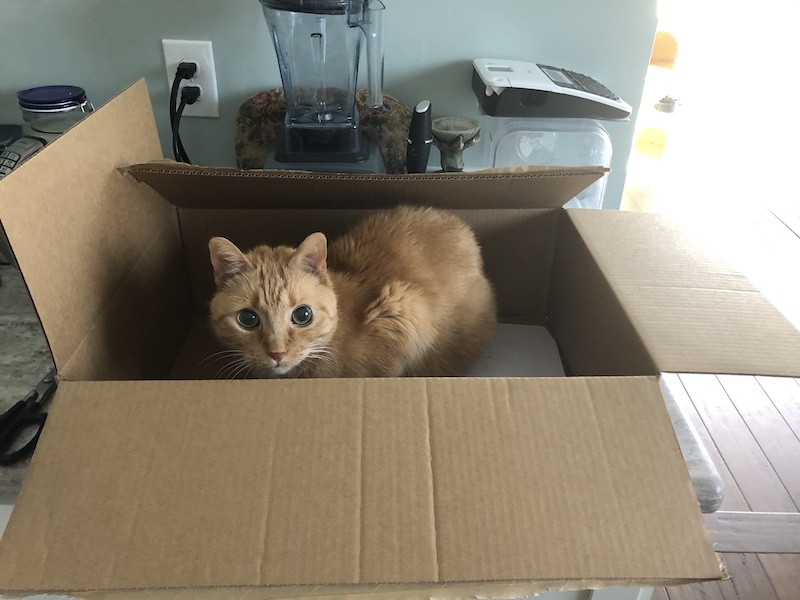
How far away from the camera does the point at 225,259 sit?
2.72 ft

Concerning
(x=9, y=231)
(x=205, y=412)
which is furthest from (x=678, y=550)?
(x=9, y=231)

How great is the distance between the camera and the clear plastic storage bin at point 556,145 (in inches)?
47.8

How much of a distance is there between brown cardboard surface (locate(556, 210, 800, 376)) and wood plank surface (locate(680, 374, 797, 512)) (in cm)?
110

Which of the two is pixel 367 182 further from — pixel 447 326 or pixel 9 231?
pixel 9 231

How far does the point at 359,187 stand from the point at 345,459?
522mm

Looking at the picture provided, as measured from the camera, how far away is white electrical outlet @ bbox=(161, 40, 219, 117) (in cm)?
120

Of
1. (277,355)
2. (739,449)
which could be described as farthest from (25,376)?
(739,449)

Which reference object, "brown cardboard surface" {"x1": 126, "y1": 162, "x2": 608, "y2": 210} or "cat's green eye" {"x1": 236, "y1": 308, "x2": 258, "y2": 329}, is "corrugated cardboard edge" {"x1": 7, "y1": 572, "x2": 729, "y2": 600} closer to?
"cat's green eye" {"x1": 236, "y1": 308, "x2": 258, "y2": 329}

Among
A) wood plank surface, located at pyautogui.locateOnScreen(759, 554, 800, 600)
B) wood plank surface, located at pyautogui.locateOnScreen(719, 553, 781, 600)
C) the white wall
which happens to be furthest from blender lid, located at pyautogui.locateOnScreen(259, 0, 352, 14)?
wood plank surface, located at pyautogui.locateOnScreen(759, 554, 800, 600)

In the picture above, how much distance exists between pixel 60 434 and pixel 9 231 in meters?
0.21

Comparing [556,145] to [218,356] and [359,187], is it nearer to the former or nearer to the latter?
[359,187]

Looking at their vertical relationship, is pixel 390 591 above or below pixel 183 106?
below

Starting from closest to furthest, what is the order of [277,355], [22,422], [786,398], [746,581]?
[22,422]
[277,355]
[746,581]
[786,398]

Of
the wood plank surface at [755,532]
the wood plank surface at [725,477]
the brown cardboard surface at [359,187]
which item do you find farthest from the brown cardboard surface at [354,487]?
the wood plank surface at [755,532]
